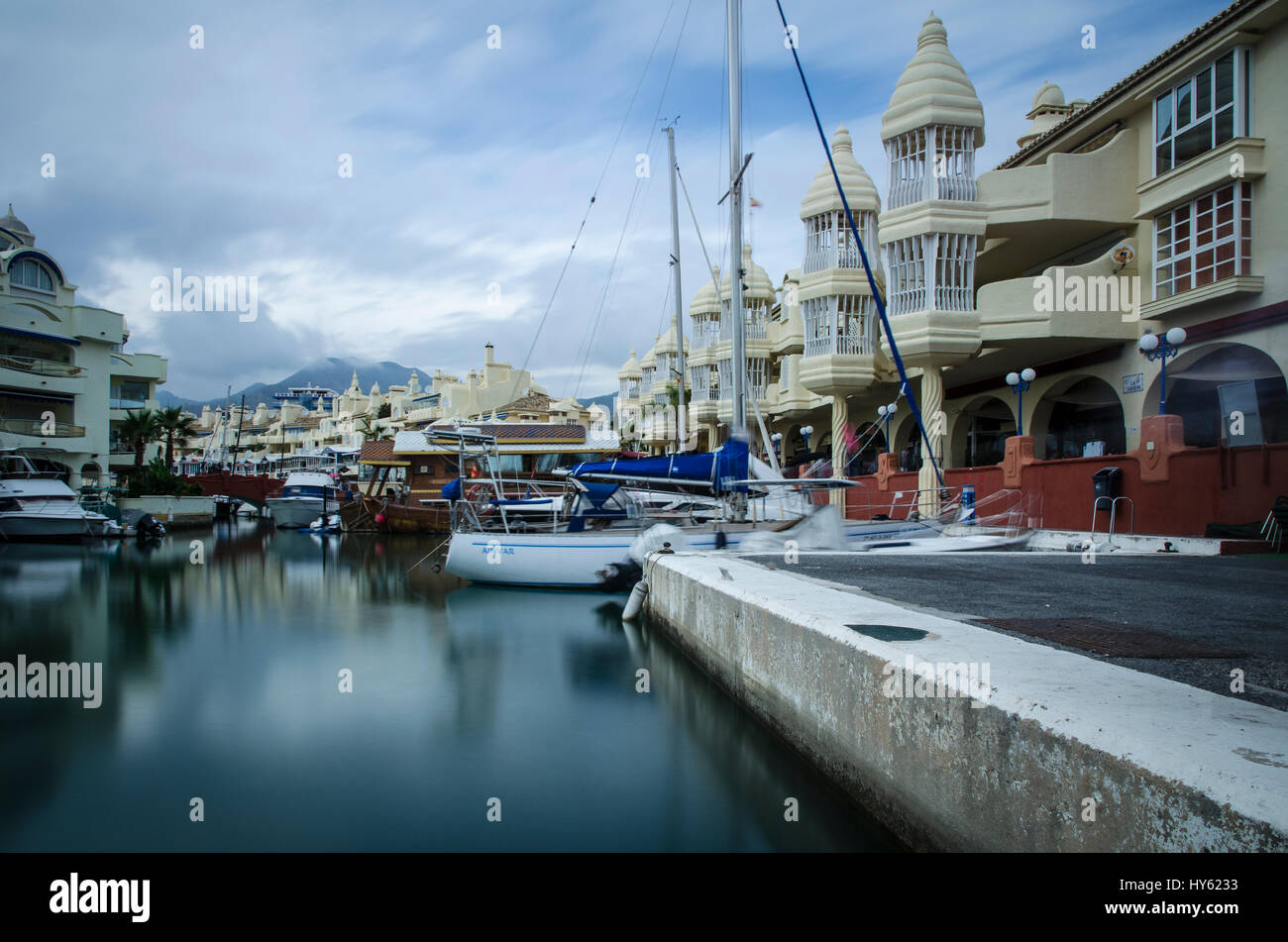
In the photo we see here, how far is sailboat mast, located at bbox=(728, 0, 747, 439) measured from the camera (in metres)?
17.3

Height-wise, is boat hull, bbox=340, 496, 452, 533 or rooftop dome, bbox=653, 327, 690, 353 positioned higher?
rooftop dome, bbox=653, 327, 690, 353

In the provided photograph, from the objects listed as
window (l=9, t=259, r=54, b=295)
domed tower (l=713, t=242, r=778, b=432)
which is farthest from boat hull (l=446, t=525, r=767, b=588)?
window (l=9, t=259, r=54, b=295)

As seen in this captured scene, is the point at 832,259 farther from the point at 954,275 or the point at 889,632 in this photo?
the point at 889,632

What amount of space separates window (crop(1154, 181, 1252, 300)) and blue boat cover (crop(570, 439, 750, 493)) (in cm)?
1051

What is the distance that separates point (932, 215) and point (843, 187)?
824 cm

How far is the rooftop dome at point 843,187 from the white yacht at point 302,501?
32.8 meters

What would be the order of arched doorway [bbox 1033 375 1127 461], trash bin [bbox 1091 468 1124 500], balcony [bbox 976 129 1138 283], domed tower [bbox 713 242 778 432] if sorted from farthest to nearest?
1. domed tower [bbox 713 242 778 432]
2. arched doorway [bbox 1033 375 1127 461]
3. balcony [bbox 976 129 1138 283]
4. trash bin [bbox 1091 468 1124 500]

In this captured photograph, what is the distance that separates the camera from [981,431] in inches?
1119

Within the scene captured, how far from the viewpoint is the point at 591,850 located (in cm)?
555

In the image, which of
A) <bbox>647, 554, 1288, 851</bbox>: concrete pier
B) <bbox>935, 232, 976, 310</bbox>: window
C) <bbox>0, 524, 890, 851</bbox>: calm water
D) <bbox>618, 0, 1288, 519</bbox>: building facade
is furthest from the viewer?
<bbox>935, 232, 976, 310</bbox>: window

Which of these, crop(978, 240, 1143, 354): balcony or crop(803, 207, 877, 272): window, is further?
crop(803, 207, 877, 272): window

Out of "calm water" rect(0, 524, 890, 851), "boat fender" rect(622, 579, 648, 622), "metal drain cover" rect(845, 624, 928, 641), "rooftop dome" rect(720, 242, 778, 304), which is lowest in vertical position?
"calm water" rect(0, 524, 890, 851)

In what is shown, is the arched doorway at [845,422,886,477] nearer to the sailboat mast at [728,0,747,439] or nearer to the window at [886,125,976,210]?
the window at [886,125,976,210]
